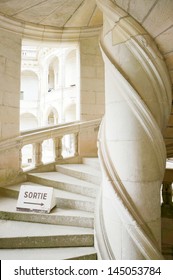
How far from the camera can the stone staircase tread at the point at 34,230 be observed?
6.91 ft

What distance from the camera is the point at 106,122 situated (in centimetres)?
200

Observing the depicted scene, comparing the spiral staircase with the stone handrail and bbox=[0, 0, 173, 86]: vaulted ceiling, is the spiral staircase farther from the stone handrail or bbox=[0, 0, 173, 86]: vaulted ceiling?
the stone handrail

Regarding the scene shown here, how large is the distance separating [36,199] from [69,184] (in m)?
0.55

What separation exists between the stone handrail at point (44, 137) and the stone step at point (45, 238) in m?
1.58

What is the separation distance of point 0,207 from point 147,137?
6.43 ft

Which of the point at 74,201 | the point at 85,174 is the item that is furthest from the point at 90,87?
the point at 74,201

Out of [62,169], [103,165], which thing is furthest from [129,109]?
[62,169]

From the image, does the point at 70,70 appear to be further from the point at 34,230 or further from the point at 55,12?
the point at 34,230

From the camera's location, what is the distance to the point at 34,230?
221 centimetres

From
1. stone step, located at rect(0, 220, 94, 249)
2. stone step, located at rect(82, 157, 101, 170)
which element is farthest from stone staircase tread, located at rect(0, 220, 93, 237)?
stone step, located at rect(82, 157, 101, 170)

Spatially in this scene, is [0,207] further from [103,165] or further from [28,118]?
[28,118]

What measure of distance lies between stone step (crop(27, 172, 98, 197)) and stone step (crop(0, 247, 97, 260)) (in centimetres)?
72

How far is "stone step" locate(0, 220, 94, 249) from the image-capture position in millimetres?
→ 2064

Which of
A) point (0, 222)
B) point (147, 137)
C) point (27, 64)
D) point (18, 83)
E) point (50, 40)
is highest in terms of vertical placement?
point (27, 64)
